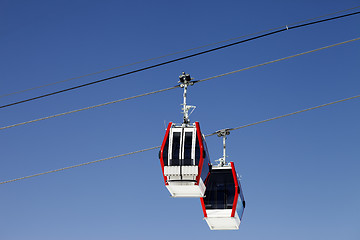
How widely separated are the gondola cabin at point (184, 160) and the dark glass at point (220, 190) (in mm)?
3095

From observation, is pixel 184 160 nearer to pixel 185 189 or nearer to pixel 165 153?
pixel 165 153

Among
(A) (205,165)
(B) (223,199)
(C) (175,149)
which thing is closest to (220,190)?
(B) (223,199)

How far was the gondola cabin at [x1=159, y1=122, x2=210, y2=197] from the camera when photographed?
29562 millimetres

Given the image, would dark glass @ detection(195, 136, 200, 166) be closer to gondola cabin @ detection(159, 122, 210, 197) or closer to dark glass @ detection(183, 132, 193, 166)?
gondola cabin @ detection(159, 122, 210, 197)

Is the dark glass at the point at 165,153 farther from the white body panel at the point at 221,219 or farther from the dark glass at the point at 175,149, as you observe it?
the white body panel at the point at 221,219

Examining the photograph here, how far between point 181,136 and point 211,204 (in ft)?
15.8

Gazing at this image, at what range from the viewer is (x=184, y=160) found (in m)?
30.0

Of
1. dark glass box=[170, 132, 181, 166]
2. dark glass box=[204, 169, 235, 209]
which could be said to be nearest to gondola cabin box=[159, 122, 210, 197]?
dark glass box=[170, 132, 181, 166]

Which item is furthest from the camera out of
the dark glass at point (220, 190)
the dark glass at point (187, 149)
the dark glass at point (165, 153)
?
the dark glass at point (220, 190)

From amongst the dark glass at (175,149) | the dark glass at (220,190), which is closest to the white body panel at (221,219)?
the dark glass at (220,190)

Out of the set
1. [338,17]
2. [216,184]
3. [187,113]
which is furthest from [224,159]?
[338,17]

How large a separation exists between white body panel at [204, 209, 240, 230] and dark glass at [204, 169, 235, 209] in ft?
→ 0.79

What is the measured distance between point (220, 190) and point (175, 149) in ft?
15.3

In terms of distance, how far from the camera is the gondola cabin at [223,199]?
1312 inches
